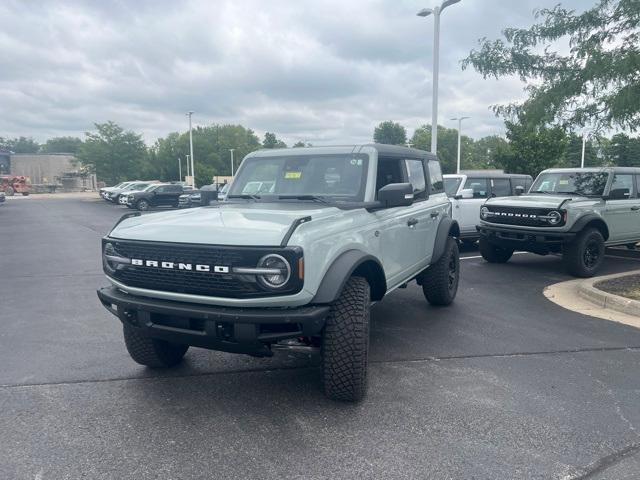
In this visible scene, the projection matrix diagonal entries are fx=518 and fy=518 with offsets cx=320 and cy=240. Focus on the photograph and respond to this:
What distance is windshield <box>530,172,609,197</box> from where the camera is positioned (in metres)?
9.28

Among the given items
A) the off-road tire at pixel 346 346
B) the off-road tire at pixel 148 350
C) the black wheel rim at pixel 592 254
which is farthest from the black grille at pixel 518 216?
the off-road tire at pixel 148 350

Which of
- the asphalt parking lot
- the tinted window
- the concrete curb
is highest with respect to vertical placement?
the tinted window

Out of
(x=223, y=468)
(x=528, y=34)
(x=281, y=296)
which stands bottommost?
(x=223, y=468)

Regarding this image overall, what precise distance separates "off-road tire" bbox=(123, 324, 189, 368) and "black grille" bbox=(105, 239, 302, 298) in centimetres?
71

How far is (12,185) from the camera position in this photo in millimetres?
51594

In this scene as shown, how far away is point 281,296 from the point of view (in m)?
3.32

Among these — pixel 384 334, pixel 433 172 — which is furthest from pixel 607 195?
pixel 384 334

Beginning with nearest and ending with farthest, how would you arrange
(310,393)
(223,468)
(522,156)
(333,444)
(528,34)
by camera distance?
(223,468) < (333,444) < (310,393) < (528,34) < (522,156)

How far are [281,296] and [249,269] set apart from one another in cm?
27

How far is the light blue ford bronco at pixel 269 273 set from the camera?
3.31m

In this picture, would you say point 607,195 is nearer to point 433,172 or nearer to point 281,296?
point 433,172

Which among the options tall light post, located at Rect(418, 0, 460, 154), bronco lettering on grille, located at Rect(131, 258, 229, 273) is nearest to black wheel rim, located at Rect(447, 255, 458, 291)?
bronco lettering on grille, located at Rect(131, 258, 229, 273)

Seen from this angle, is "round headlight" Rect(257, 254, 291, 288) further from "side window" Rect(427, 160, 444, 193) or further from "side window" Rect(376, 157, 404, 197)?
"side window" Rect(427, 160, 444, 193)

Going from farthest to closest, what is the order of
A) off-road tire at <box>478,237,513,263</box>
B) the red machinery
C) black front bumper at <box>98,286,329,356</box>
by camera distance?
the red machinery
off-road tire at <box>478,237,513,263</box>
black front bumper at <box>98,286,329,356</box>
